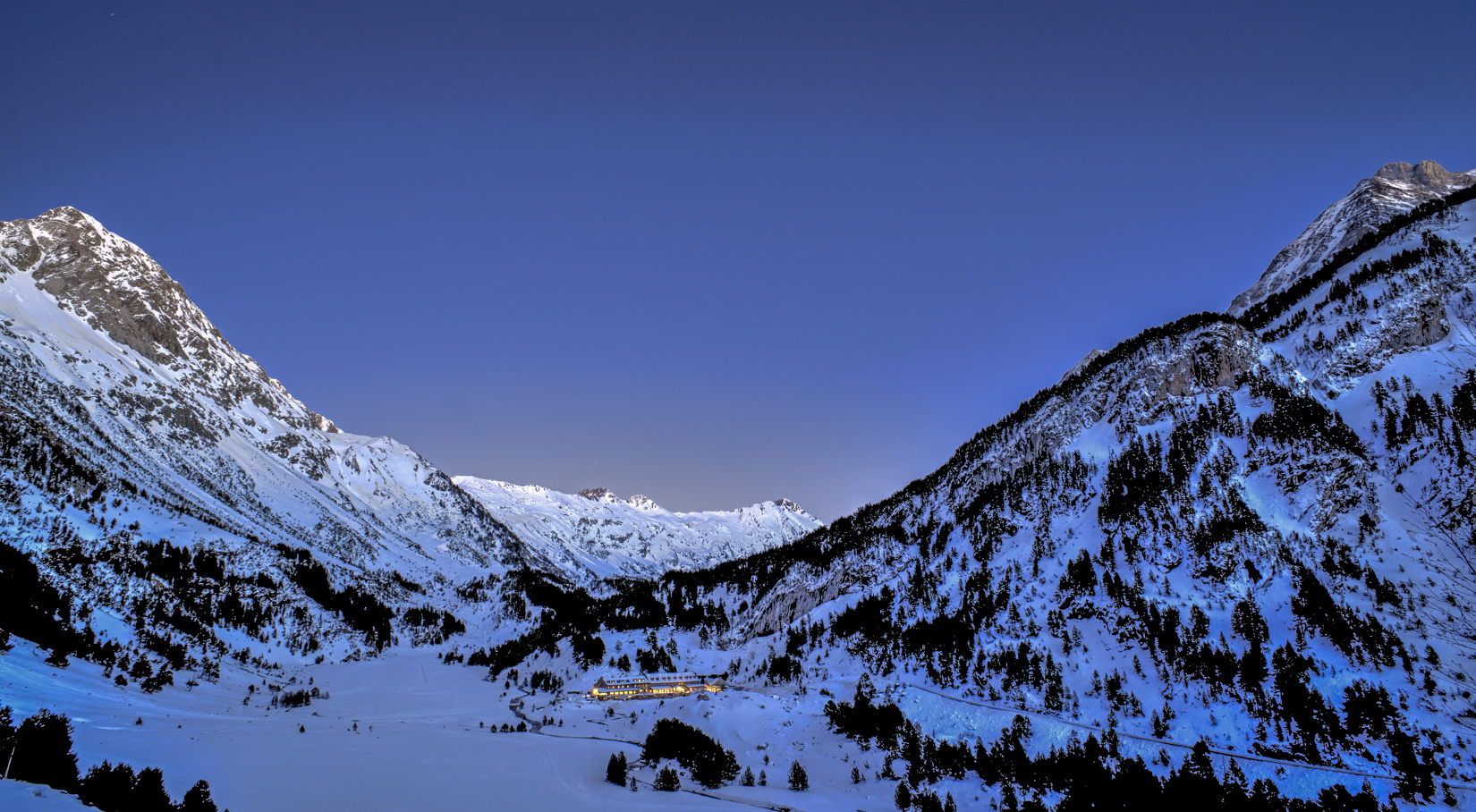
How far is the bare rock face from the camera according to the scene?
144 m

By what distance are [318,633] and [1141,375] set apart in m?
170

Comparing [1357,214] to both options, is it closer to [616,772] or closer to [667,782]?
[667,782]

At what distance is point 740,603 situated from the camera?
16525 centimetres

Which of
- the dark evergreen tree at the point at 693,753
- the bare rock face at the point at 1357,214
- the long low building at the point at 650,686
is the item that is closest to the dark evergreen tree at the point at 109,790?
the dark evergreen tree at the point at 693,753

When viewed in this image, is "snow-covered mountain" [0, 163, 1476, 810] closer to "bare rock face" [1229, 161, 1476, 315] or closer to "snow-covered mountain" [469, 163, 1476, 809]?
"snow-covered mountain" [469, 163, 1476, 809]

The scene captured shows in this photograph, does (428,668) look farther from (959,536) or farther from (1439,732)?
(1439,732)

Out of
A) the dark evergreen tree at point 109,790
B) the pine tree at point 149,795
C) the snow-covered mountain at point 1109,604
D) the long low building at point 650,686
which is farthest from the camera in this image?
the long low building at point 650,686

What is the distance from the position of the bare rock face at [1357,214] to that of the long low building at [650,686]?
149m

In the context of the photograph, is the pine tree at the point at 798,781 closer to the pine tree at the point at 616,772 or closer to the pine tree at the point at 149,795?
→ the pine tree at the point at 616,772

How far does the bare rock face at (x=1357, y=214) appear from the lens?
143750mm

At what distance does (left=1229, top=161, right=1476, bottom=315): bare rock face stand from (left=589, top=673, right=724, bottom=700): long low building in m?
149

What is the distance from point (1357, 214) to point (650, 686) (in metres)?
184

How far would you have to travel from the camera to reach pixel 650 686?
10644cm

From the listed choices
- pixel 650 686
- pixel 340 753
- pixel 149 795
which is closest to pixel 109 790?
pixel 149 795
